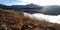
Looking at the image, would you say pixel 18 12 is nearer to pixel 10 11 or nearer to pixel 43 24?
pixel 10 11

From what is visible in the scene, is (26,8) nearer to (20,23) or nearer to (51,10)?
(20,23)

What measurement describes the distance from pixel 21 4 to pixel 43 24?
0.48 meters

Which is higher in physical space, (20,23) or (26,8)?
(26,8)

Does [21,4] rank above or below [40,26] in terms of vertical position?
above

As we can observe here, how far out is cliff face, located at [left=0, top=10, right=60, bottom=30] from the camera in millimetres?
2374

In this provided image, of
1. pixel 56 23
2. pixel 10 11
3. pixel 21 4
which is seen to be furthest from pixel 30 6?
pixel 56 23

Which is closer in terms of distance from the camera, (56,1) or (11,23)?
(11,23)

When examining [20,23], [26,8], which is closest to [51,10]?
[26,8]

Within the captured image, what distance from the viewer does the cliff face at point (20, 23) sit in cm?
237

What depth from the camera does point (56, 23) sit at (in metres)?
2.49

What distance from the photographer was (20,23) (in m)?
2.41

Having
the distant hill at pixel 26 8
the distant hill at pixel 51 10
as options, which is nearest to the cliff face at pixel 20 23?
the distant hill at pixel 26 8

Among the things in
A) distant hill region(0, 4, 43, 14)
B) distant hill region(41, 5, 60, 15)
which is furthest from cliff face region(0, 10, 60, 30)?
distant hill region(41, 5, 60, 15)

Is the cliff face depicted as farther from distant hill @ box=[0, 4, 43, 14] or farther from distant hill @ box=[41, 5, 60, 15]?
distant hill @ box=[41, 5, 60, 15]
